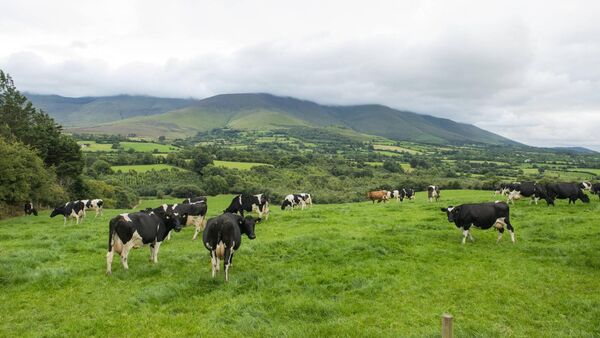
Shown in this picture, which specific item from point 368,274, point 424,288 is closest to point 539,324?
point 424,288

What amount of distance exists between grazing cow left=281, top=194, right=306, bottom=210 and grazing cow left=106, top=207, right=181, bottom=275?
743 inches

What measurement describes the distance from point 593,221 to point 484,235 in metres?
6.49

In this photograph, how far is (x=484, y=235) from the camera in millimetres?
19312

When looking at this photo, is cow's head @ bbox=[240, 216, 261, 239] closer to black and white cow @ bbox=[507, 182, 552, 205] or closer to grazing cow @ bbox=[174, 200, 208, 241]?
grazing cow @ bbox=[174, 200, 208, 241]

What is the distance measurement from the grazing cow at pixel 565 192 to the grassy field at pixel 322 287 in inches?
347

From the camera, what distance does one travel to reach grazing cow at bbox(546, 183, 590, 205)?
27.3 meters

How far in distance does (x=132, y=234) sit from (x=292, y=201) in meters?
21.1

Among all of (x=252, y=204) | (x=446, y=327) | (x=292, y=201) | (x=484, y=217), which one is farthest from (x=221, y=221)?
(x=292, y=201)

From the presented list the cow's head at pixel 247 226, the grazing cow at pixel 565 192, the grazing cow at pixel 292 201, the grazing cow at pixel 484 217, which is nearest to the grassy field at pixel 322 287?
the grazing cow at pixel 484 217

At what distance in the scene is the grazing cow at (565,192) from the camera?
27.3 m

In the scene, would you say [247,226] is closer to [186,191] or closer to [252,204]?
[252,204]

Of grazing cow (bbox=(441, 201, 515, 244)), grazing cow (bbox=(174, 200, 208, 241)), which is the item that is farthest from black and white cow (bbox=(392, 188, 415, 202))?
grazing cow (bbox=(174, 200, 208, 241))

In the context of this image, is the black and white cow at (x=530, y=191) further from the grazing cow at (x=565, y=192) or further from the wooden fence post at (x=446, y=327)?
the wooden fence post at (x=446, y=327)

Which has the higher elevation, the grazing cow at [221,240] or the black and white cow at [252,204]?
the grazing cow at [221,240]
